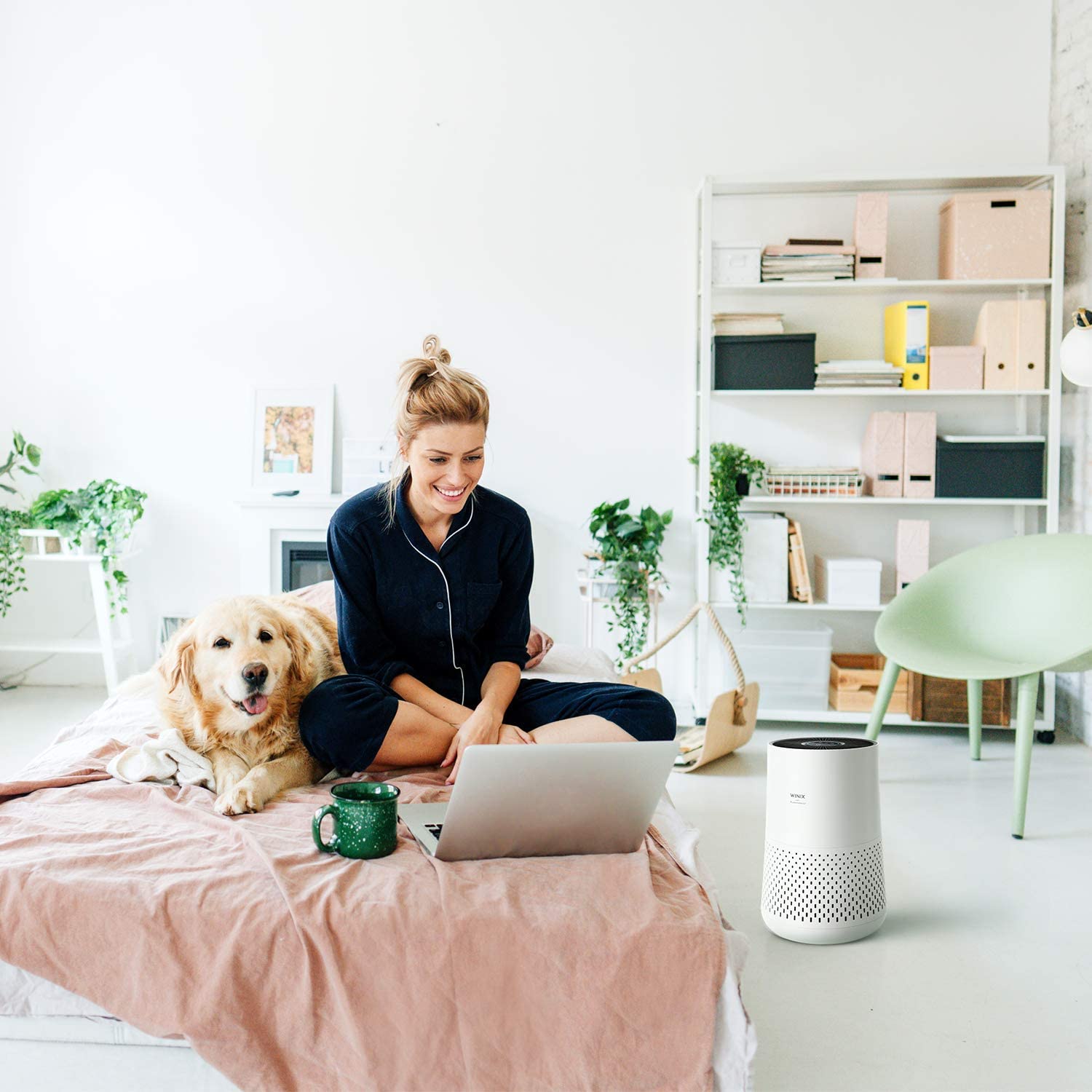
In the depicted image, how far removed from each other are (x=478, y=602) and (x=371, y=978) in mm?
917

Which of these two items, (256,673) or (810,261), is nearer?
(256,673)

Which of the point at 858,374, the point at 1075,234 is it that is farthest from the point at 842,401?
the point at 1075,234

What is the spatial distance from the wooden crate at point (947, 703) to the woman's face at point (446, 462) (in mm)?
2162

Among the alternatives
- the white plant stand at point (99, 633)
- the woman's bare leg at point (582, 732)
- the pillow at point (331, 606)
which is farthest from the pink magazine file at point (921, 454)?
the white plant stand at point (99, 633)

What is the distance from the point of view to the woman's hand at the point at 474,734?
1.96 metres

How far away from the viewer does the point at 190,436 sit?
4.12 m

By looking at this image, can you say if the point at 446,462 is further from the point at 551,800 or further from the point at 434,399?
the point at 551,800

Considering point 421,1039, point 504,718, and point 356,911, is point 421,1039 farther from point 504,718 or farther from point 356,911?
point 504,718

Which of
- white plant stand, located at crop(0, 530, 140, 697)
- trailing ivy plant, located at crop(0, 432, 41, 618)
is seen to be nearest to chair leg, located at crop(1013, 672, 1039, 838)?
white plant stand, located at crop(0, 530, 140, 697)

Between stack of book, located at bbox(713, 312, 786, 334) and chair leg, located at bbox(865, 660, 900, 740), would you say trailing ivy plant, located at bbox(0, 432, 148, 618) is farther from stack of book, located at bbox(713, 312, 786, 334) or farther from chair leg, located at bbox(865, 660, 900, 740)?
chair leg, located at bbox(865, 660, 900, 740)

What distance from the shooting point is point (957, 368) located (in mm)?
3529

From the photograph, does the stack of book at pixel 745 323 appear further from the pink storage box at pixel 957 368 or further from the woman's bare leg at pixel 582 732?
the woman's bare leg at pixel 582 732

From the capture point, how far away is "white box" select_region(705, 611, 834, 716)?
144 inches

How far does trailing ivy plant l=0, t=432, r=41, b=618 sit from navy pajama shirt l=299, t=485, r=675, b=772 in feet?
7.59
